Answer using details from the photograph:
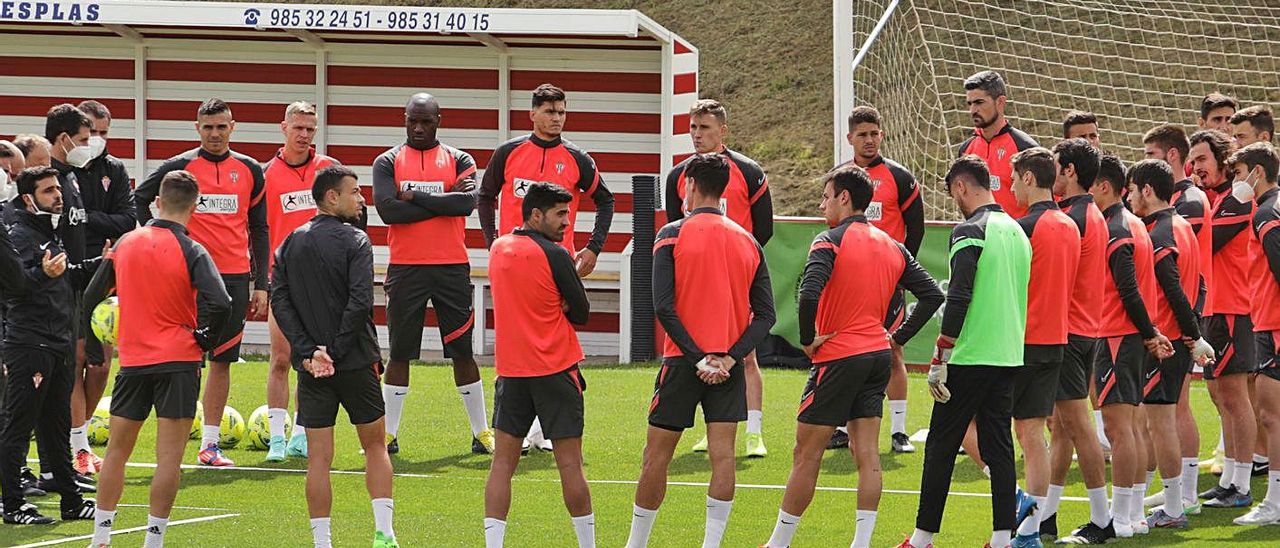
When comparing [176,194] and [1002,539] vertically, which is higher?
[176,194]

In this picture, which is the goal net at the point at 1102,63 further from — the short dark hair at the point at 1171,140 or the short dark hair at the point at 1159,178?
the short dark hair at the point at 1159,178

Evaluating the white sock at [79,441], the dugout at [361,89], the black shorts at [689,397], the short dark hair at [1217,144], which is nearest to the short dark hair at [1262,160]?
the short dark hair at [1217,144]

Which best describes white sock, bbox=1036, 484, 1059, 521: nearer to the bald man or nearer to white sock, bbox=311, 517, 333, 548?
white sock, bbox=311, 517, 333, 548

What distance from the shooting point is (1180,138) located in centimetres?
899

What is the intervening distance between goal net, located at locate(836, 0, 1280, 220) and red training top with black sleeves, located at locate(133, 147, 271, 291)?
11415mm

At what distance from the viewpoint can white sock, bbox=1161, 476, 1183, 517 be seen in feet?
26.5

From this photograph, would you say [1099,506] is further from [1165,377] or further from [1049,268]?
[1049,268]

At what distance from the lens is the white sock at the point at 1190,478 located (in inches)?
340

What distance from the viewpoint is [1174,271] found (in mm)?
7930

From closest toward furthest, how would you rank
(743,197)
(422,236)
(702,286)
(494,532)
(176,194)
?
(494,532)
(702,286)
(176,194)
(743,197)
(422,236)

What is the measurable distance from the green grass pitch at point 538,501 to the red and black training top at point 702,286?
4.32ft

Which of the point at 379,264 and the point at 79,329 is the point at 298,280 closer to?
the point at 79,329

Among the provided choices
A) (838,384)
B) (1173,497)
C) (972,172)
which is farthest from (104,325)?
(1173,497)

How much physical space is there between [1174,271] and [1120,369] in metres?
0.64
